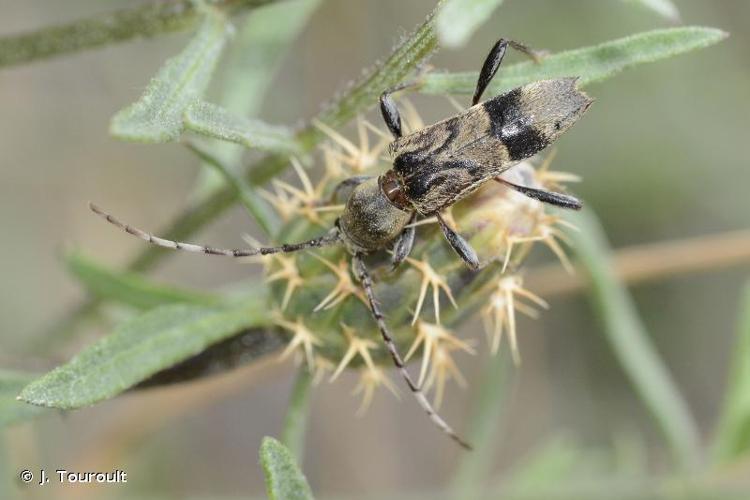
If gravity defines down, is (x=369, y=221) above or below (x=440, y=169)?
below

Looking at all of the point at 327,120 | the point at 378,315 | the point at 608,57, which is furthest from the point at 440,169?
the point at 608,57

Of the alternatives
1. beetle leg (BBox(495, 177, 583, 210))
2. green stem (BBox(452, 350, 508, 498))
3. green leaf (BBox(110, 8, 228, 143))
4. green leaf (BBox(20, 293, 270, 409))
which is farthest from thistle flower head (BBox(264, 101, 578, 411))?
green stem (BBox(452, 350, 508, 498))

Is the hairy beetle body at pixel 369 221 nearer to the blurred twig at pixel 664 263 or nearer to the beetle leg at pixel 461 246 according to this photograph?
the beetle leg at pixel 461 246

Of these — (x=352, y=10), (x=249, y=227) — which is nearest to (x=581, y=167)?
(x=352, y=10)

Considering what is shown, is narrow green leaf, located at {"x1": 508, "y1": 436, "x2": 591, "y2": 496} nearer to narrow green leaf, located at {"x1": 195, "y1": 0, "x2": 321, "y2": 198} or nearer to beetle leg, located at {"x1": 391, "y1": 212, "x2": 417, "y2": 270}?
beetle leg, located at {"x1": 391, "y1": 212, "x2": 417, "y2": 270}

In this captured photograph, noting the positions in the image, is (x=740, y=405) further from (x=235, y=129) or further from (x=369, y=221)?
(x=235, y=129)

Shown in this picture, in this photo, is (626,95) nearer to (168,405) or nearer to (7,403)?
(168,405)
